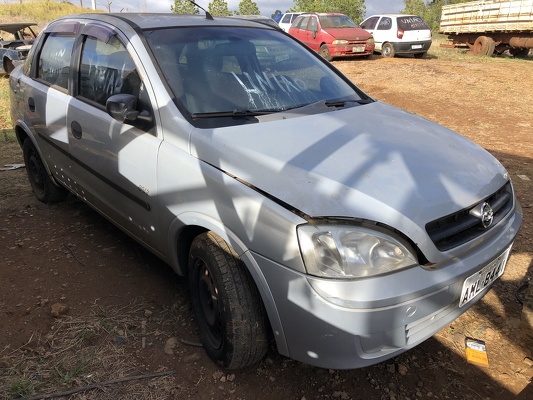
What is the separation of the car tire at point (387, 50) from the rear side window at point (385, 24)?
55 centimetres

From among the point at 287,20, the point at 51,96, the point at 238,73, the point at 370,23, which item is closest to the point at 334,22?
the point at 370,23

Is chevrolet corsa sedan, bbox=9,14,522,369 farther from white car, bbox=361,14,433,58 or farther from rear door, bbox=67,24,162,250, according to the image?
white car, bbox=361,14,433,58

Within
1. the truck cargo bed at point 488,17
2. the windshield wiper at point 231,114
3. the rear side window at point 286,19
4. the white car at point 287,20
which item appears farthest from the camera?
the rear side window at point 286,19

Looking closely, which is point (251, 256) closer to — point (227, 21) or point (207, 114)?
point (207, 114)

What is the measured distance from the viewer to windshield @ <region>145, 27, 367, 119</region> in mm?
2598

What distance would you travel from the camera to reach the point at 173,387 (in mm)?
2295

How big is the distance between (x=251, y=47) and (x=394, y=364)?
2.17 meters

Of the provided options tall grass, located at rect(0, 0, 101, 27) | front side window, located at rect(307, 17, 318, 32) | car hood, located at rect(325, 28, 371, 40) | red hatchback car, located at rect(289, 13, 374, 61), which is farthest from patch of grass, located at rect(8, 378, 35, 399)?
tall grass, located at rect(0, 0, 101, 27)

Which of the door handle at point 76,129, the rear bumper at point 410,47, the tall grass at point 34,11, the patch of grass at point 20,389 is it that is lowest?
the patch of grass at point 20,389

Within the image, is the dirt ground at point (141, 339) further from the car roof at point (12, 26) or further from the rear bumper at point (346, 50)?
the rear bumper at point (346, 50)

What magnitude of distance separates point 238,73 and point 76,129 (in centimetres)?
124

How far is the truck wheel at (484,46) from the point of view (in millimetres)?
16984

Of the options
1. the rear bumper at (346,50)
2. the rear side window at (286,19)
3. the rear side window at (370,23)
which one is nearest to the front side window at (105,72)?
the rear bumper at (346,50)

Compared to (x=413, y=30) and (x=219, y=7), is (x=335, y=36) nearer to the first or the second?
(x=413, y=30)
